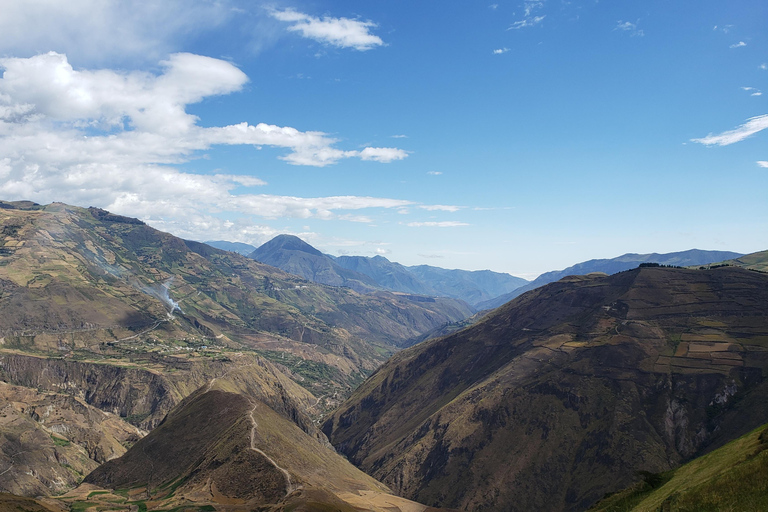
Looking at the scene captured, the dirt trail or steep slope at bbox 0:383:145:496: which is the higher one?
the dirt trail

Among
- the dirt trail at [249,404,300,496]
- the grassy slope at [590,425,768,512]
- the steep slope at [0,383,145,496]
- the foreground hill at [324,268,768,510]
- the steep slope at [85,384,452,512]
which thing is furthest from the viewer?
the steep slope at [0,383,145,496]

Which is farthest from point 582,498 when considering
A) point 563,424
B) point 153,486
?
point 153,486

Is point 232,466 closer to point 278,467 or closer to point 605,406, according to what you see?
point 278,467

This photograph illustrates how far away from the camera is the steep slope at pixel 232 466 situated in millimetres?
105312

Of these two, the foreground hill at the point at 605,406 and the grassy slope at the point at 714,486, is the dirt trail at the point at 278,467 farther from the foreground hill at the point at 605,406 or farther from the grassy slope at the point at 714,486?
the grassy slope at the point at 714,486

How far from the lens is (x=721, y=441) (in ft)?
407

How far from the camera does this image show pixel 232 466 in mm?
115188

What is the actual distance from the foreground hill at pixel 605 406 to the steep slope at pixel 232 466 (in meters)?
27.1

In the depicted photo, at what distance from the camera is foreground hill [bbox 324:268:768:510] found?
132 meters

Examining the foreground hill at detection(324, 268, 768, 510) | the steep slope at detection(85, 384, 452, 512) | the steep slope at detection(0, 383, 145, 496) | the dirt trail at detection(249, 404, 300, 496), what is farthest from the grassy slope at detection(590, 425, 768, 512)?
the steep slope at detection(0, 383, 145, 496)

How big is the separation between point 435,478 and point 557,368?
61.4m

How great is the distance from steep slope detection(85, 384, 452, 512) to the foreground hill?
89.0ft

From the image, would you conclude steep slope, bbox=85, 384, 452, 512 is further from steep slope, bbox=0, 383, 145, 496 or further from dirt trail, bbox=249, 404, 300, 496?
steep slope, bbox=0, 383, 145, 496

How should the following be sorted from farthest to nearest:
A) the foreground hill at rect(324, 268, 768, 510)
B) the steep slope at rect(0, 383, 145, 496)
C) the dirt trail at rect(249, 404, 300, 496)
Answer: the steep slope at rect(0, 383, 145, 496)
the foreground hill at rect(324, 268, 768, 510)
the dirt trail at rect(249, 404, 300, 496)
